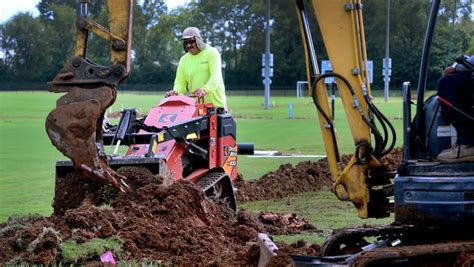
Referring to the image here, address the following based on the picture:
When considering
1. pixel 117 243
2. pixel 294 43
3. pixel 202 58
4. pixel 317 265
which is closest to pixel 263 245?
pixel 317 265

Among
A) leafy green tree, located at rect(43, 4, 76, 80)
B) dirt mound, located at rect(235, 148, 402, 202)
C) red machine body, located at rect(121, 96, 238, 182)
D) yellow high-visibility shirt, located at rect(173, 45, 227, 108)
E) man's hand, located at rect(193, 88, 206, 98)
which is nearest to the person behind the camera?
red machine body, located at rect(121, 96, 238, 182)

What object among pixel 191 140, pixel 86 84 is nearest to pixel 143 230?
pixel 86 84

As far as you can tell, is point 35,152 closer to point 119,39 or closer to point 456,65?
point 119,39

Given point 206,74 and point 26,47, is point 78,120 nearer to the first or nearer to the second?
point 206,74

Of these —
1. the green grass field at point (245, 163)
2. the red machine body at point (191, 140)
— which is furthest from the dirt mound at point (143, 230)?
the green grass field at point (245, 163)

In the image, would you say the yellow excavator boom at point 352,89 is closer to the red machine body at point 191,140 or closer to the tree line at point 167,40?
the red machine body at point 191,140

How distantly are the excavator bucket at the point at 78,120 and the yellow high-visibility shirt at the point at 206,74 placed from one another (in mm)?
4209

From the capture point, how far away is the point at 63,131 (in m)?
8.14

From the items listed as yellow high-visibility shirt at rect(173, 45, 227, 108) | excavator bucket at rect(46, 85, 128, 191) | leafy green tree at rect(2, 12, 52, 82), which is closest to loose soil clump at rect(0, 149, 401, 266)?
excavator bucket at rect(46, 85, 128, 191)

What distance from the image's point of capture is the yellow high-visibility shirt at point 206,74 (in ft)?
41.1

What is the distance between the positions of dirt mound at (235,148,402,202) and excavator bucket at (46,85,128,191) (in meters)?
6.14

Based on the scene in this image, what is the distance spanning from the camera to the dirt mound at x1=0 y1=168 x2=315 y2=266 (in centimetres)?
817

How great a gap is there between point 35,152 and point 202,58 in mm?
12329

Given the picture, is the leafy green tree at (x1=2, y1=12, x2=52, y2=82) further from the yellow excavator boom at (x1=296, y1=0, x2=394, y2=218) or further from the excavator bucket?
the yellow excavator boom at (x1=296, y1=0, x2=394, y2=218)
